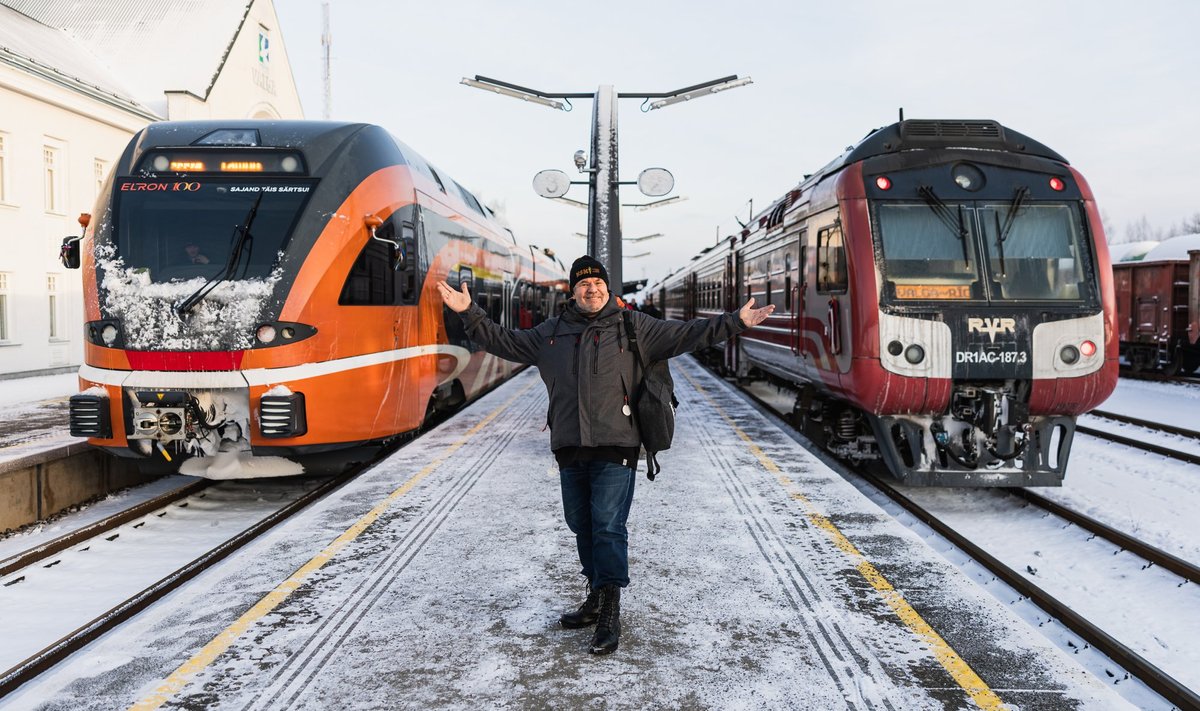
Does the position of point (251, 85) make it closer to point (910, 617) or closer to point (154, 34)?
point (154, 34)

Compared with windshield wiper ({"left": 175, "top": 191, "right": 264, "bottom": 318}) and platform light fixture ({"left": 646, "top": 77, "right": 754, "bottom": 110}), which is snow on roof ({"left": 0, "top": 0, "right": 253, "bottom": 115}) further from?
windshield wiper ({"left": 175, "top": 191, "right": 264, "bottom": 318})

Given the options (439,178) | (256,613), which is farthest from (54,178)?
(256,613)

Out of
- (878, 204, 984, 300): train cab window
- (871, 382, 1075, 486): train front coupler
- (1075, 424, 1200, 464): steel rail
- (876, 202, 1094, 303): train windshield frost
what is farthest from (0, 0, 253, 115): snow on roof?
(1075, 424, 1200, 464): steel rail

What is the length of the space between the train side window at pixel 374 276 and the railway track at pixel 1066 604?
5020 millimetres

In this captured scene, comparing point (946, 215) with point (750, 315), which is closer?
point (750, 315)

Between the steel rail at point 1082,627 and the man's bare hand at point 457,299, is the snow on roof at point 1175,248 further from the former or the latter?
the man's bare hand at point 457,299

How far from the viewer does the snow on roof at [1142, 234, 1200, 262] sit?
760 inches

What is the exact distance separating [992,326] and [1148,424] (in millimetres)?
6710

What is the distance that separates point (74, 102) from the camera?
19.1 meters

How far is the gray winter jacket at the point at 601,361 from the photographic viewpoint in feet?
12.9

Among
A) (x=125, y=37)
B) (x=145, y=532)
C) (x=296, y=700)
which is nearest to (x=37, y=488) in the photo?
(x=145, y=532)

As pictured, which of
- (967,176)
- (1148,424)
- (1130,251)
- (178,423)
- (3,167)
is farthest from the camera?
(1130,251)

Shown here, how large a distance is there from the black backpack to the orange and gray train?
373 cm

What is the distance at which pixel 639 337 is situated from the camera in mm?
4047
